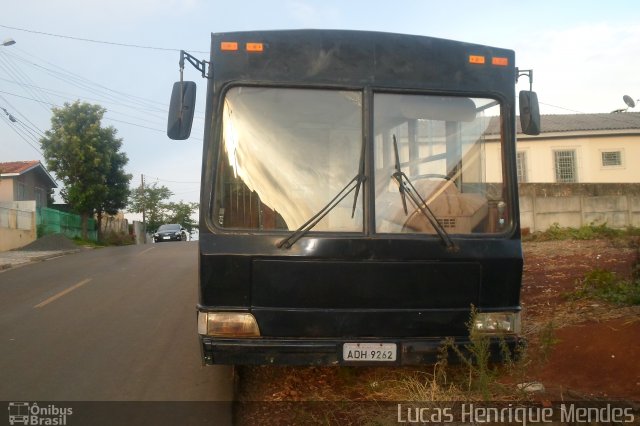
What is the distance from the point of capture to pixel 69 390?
547 cm

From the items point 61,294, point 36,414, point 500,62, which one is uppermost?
point 500,62

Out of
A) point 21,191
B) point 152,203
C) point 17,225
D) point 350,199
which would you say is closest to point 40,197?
point 21,191

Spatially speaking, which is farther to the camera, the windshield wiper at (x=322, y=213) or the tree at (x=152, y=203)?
the tree at (x=152, y=203)

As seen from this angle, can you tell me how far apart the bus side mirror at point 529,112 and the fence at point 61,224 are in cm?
2993

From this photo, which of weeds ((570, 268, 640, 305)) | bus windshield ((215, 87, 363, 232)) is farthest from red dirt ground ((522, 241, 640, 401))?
bus windshield ((215, 87, 363, 232))

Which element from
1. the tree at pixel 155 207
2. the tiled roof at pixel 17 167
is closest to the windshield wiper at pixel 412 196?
the tiled roof at pixel 17 167

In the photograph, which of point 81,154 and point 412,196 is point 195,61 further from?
point 81,154

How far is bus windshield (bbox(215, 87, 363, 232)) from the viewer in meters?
4.68

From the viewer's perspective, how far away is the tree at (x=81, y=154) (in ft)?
114

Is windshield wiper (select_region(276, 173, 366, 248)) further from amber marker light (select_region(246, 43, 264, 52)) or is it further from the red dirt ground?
the red dirt ground

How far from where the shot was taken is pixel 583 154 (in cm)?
2509

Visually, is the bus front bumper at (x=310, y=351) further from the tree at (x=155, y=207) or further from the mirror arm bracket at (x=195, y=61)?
the tree at (x=155, y=207)

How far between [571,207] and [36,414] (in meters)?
17.9

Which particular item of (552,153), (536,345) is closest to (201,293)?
(536,345)
